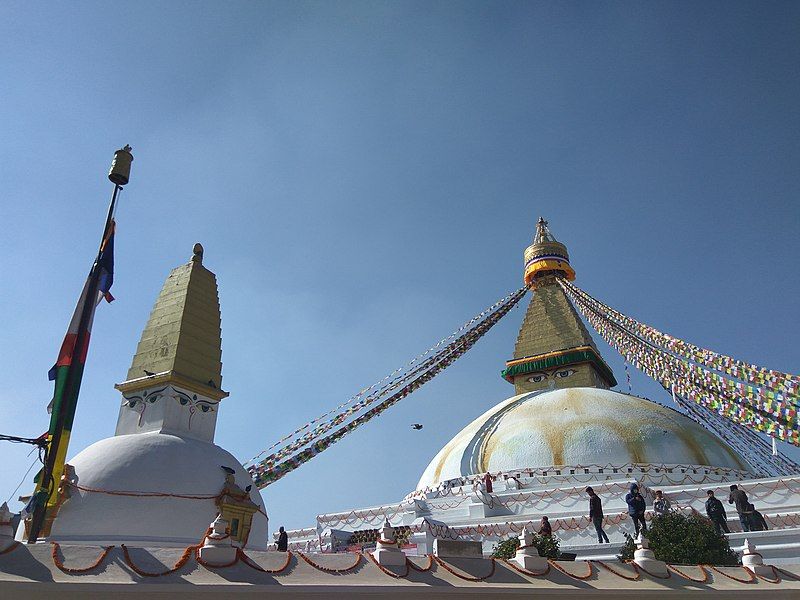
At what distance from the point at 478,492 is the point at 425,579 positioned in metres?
12.9

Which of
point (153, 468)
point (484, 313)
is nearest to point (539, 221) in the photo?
point (484, 313)

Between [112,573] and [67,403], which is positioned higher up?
[67,403]

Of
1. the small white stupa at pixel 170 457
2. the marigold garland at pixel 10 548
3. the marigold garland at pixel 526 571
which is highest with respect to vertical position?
the small white stupa at pixel 170 457

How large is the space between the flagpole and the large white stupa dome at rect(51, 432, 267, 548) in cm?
69

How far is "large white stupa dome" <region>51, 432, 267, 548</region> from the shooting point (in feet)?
35.8

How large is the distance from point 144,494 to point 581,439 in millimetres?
15355

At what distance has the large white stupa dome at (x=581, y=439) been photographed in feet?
70.3

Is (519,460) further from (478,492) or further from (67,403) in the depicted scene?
(67,403)

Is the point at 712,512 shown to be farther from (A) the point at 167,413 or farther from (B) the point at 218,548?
(A) the point at 167,413

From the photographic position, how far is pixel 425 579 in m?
7.02

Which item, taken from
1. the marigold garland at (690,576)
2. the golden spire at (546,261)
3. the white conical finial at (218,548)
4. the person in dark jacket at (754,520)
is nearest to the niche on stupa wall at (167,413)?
the white conical finial at (218,548)

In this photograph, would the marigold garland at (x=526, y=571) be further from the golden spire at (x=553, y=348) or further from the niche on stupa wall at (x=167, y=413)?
the golden spire at (x=553, y=348)

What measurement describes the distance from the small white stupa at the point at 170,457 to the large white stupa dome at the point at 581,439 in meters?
11.9

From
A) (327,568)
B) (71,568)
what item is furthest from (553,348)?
(71,568)
